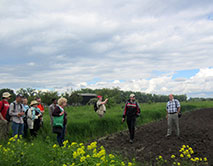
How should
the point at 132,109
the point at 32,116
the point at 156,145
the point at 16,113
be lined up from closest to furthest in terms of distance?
the point at 16,113
the point at 32,116
the point at 156,145
the point at 132,109

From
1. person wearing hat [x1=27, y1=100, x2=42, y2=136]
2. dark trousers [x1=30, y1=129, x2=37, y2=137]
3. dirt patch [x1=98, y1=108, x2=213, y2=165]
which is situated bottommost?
dirt patch [x1=98, y1=108, x2=213, y2=165]

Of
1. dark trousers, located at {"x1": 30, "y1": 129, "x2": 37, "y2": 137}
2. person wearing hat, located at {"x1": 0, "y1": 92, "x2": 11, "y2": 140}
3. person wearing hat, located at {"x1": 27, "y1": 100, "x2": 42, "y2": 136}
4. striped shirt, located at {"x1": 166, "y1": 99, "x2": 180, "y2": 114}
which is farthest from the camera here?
striped shirt, located at {"x1": 166, "y1": 99, "x2": 180, "y2": 114}

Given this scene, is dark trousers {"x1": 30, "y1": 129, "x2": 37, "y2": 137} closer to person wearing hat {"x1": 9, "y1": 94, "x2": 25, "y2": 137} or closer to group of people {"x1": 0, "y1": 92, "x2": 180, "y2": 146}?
group of people {"x1": 0, "y1": 92, "x2": 180, "y2": 146}

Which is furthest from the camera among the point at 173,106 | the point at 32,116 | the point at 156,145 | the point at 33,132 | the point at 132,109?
the point at 173,106

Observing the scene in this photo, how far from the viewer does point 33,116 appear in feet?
32.7

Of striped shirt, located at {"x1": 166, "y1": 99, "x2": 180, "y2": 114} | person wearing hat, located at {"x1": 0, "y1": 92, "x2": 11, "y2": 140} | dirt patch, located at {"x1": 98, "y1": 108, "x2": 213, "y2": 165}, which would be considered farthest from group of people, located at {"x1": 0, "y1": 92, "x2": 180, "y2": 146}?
striped shirt, located at {"x1": 166, "y1": 99, "x2": 180, "y2": 114}

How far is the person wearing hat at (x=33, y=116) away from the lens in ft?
32.7

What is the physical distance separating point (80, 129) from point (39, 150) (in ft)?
21.3

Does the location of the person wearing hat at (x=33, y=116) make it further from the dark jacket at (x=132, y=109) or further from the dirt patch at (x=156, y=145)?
the dark jacket at (x=132, y=109)

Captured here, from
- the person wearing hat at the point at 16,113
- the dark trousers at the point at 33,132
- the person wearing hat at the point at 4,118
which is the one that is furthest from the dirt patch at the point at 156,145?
the person wearing hat at the point at 4,118

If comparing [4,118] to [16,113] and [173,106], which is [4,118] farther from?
[173,106]

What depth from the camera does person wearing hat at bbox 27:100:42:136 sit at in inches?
392

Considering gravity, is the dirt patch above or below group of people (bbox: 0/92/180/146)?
below

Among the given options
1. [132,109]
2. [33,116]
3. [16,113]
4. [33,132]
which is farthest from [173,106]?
[16,113]
